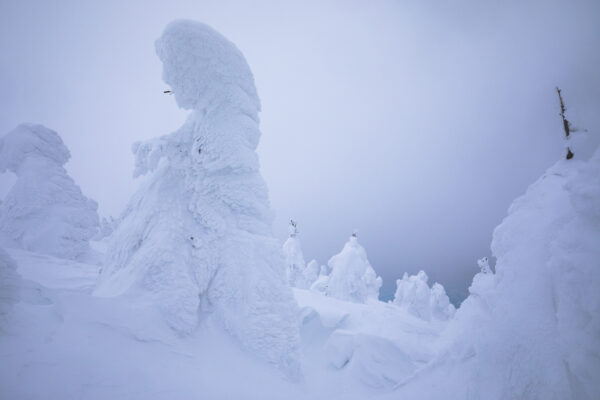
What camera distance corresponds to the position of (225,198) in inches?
326

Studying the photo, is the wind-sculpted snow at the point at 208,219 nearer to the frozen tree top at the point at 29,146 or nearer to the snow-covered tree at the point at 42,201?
the snow-covered tree at the point at 42,201

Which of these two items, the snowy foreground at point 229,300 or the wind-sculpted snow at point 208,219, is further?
the wind-sculpted snow at point 208,219

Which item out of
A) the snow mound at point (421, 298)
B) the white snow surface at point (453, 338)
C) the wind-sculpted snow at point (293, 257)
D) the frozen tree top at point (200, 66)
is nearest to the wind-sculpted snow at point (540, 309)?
the white snow surface at point (453, 338)

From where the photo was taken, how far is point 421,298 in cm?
4619

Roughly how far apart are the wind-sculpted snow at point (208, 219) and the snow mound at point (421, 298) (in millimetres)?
46099

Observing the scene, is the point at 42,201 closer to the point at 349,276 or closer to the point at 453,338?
the point at 453,338

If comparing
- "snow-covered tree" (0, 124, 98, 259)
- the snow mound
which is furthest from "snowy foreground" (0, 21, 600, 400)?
the snow mound

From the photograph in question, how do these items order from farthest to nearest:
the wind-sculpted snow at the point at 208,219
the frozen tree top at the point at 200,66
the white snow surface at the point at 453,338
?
the frozen tree top at the point at 200,66
the wind-sculpted snow at the point at 208,219
the white snow surface at the point at 453,338

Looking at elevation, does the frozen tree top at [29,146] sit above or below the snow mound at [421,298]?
below

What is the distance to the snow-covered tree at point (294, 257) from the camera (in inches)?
1495

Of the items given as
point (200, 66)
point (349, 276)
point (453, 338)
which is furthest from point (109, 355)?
point (349, 276)

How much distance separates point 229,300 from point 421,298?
4852cm

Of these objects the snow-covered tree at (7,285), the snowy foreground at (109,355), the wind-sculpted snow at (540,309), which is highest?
the wind-sculpted snow at (540,309)

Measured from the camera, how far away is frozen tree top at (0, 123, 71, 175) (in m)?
15.8
